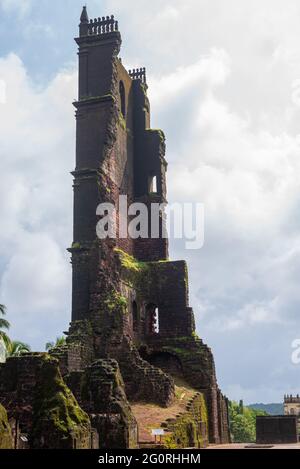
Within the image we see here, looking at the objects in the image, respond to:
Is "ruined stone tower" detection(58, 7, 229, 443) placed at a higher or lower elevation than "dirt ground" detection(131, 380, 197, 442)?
higher

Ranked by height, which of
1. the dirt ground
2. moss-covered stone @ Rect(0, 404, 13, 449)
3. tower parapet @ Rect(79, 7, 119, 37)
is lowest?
moss-covered stone @ Rect(0, 404, 13, 449)

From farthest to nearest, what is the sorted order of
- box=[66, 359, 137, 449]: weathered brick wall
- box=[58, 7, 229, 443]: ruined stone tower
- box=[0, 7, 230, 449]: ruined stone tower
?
box=[58, 7, 229, 443]: ruined stone tower, box=[0, 7, 230, 449]: ruined stone tower, box=[66, 359, 137, 449]: weathered brick wall

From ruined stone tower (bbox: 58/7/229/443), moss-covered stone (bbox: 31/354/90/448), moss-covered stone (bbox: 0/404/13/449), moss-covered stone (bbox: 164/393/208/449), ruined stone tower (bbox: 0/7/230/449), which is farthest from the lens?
ruined stone tower (bbox: 58/7/229/443)

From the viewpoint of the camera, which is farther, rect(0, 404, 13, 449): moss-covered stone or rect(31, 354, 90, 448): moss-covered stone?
rect(31, 354, 90, 448): moss-covered stone

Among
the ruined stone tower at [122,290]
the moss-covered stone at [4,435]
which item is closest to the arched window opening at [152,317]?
the ruined stone tower at [122,290]

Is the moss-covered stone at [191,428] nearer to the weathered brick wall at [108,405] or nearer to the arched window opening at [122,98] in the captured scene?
the weathered brick wall at [108,405]

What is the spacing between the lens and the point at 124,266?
29.0 metres

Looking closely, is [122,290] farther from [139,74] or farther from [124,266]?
[139,74]

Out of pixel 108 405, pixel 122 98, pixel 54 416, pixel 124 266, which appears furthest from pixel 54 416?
pixel 122 98

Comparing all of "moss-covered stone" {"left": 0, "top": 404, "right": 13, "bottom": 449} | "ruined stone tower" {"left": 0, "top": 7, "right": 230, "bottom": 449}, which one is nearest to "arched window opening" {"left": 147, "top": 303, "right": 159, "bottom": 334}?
"ruined stone tower" {"left": 0, "top": 7, "right": 230, "bottom": 449}

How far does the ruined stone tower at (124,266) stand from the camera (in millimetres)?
26391

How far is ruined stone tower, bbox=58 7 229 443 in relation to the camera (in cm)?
2639

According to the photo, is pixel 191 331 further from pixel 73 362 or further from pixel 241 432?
pixel 241 432

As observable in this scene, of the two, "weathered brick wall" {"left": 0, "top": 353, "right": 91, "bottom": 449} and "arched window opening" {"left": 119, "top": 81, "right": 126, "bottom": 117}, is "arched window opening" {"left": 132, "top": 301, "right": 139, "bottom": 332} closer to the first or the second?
"arched window opening" {"left": 119, "top": 81, "right": 126, "bottom": 117}
